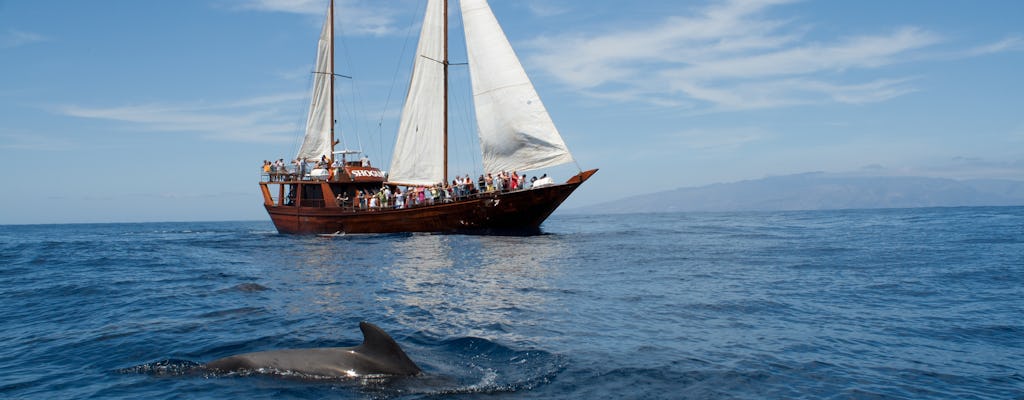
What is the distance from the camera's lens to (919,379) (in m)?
9.02

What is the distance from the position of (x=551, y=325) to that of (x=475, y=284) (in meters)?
Answer: 6.55

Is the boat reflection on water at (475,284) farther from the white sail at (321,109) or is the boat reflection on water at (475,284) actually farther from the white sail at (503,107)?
the white sail at (321,109)

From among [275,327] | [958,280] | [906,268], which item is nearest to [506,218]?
[906,268]

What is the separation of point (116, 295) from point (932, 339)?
18.6 meters

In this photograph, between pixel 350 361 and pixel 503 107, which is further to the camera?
pixel 503 107

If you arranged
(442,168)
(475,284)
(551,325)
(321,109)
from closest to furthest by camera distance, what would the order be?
(551,325), (475,284), (442,168), (321,109)

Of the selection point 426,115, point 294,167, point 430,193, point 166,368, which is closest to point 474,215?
point 430,193

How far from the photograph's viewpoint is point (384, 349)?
29.5 feet

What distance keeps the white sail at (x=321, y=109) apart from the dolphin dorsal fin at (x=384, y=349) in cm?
4575

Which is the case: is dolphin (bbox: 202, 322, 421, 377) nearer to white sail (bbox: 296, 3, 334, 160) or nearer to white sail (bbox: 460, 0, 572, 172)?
white sail (bbox: 460, 0, 572, 172)

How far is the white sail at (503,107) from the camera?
39.1 metres

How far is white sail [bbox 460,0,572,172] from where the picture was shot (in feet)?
128

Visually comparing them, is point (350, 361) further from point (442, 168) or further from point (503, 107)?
point (442, 168)

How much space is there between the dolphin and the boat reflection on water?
9.73 ft
